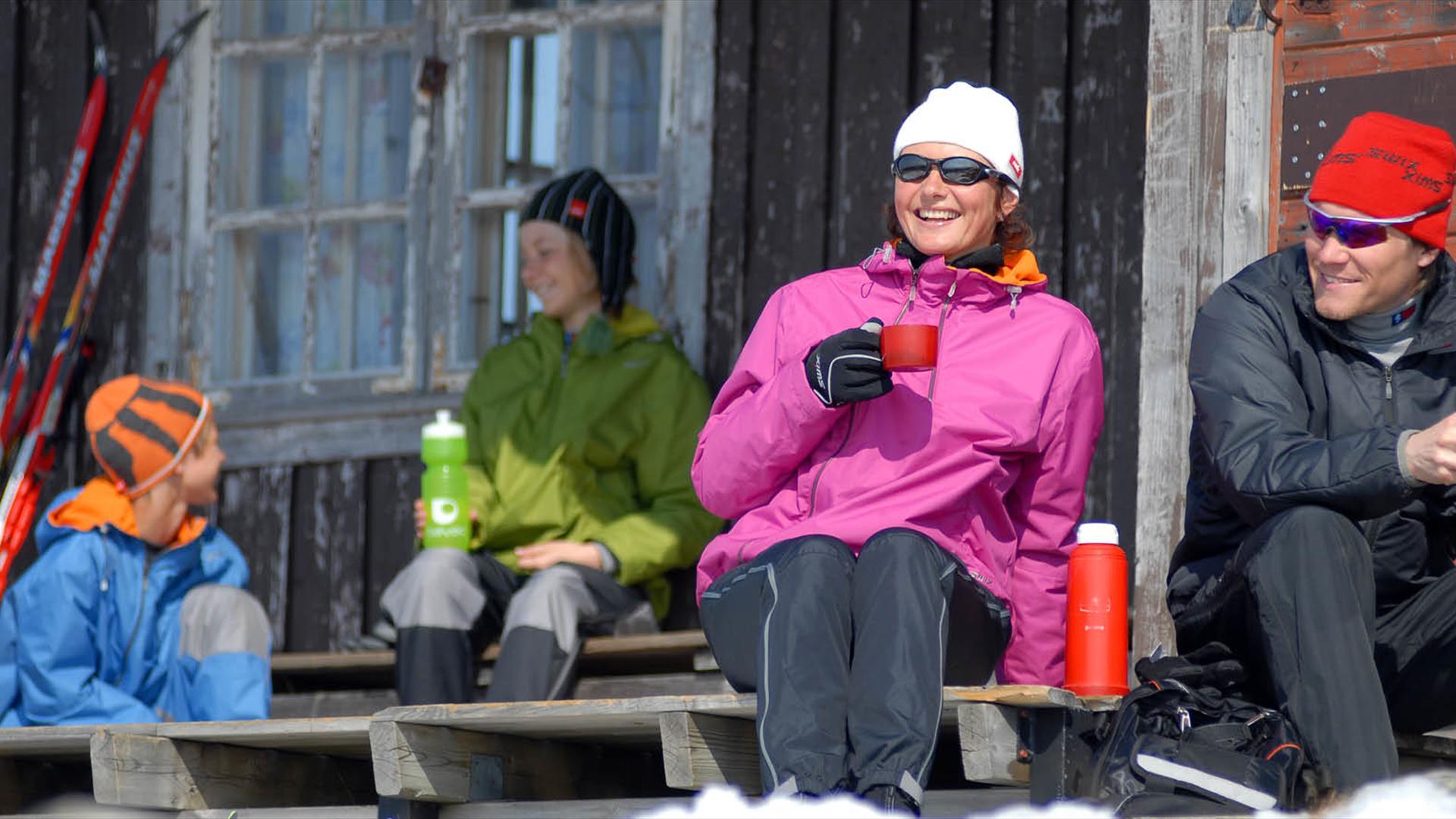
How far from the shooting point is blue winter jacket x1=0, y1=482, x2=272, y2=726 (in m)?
4.88

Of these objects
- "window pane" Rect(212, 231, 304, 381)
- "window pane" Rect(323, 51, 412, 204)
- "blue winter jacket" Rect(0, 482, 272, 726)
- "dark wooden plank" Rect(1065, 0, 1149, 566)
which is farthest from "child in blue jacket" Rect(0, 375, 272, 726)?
"dark wooden plank" Rect(1065, 0, 1149, 566)

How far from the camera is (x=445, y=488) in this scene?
5.50 meters

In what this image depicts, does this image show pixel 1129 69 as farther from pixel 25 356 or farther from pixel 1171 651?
pixel 25 356

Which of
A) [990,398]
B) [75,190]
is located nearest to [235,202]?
[75,190]

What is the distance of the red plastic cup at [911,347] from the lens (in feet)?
12.4

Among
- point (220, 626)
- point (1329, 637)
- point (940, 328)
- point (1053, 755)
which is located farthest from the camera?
point (220, 626)

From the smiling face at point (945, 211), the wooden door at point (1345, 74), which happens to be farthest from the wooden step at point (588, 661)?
the wooden door at point (1345, 74)

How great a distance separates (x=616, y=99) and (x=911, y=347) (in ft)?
8.59

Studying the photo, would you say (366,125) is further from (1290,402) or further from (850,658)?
(1290,402)

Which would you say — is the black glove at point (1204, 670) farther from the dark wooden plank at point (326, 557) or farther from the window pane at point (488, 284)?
the dark wooden plank at point (326, 557)

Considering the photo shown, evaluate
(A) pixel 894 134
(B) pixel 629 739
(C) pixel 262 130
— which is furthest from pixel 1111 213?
(C) pixel 262 130

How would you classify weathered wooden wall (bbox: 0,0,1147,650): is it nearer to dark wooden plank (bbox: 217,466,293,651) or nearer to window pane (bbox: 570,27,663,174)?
dark wooden plank (bbox: 217,466,293,651)

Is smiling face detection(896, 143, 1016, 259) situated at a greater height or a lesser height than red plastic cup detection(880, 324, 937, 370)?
greater

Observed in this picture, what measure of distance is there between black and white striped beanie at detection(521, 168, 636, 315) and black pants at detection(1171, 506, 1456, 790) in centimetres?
238
